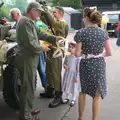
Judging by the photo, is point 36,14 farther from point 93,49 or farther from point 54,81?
point 54,81

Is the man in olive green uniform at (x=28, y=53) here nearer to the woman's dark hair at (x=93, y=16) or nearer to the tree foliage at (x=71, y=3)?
the woman's dark hair at (x=93, y=16)

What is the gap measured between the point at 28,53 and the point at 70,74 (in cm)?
123

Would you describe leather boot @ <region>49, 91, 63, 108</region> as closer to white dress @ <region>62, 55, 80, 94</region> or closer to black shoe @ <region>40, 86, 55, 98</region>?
white dress @ <region>62, 55, 80, 94</region>

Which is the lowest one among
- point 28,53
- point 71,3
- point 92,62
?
point 71,3

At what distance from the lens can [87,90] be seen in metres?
4.90

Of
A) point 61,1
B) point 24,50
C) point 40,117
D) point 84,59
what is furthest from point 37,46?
point 61,1

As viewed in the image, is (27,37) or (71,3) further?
(71,3)

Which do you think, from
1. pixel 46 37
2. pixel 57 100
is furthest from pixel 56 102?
pixel 46 37

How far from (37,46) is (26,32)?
0.23 m

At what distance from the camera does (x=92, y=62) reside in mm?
4797

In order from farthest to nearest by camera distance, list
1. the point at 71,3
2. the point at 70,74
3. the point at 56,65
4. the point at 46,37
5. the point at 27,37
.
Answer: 1. the point at 71,3
2. the point at 56,65
3. the point at 70,74
4. the point at 46,37
5. the point at 27,37

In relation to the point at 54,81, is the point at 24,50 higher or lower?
higher

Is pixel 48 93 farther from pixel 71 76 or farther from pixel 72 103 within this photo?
pixel 71 76

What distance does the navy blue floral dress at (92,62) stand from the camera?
15.4 ft
